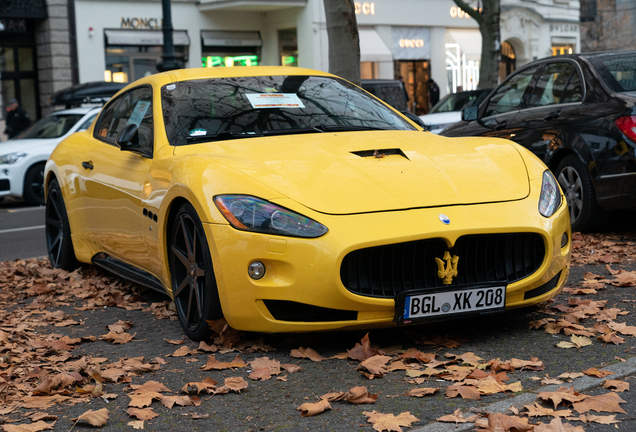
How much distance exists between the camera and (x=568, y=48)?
1700 inches

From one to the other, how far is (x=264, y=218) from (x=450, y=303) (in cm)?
98

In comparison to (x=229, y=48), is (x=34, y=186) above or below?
below

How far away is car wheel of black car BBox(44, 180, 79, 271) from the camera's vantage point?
7301 millimetres

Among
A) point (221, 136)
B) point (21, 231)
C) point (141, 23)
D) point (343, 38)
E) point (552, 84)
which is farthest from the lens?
point (141, 23)

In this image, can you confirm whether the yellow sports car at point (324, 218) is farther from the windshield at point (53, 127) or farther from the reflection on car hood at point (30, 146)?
the windshield at point (53, 127)

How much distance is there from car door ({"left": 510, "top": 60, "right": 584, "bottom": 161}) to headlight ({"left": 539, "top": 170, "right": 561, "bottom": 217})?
3375 millimetres

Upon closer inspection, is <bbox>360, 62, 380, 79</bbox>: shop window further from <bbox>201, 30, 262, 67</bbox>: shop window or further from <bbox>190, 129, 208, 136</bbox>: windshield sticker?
<bbox>190, 129, 208, 136</bbox>: windshield sticker

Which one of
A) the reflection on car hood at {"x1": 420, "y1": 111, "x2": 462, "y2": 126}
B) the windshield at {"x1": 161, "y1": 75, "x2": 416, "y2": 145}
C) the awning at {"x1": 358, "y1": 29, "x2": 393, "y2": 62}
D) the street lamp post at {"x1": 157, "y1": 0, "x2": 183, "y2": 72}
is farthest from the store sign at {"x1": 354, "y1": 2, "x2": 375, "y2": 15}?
the windshield at {"x1": 161, "y1": 75, "x2": 416, "y2": 145}

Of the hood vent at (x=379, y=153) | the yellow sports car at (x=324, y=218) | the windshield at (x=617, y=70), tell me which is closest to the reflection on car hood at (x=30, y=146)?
the windshield at (x=617, y=70)

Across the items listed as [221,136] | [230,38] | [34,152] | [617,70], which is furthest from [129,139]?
[230,38]

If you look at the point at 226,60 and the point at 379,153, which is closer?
the point at 379,153

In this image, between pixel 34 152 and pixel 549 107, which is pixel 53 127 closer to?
pixel 34 152

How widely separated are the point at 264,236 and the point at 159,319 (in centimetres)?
158

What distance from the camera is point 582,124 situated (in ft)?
26.0
